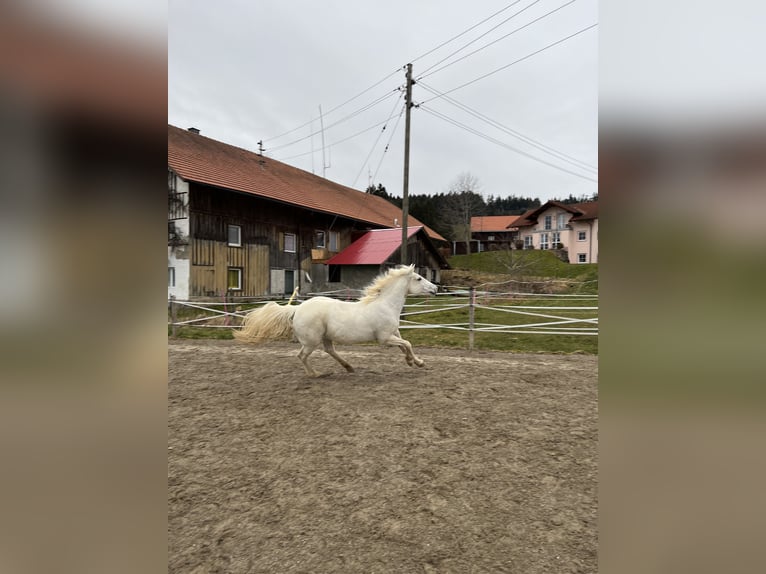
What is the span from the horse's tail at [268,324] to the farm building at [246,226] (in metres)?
9.06

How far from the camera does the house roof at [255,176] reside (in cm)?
1483

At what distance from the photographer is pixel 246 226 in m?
16.1

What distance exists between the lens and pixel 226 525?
199cm

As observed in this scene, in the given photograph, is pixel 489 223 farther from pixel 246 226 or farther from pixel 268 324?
pixel 268 324

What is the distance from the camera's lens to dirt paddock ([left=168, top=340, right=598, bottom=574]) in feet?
5.83

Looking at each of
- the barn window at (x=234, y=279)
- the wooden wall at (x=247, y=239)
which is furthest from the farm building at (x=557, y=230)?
the barn window at (x=234, y=279)

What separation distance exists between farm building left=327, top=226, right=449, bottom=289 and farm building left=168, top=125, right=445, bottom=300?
15 cm

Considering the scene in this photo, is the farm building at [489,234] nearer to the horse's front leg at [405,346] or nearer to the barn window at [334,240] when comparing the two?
the barn window at [334,240]

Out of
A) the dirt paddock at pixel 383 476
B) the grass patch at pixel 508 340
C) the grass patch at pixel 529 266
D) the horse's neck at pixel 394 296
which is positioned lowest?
the dirt paddock at pixel 383 476

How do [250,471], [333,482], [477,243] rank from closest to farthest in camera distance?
1. [333,482]
2. [250,471]
3. [477,243]
